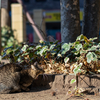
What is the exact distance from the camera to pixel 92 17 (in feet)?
10.3

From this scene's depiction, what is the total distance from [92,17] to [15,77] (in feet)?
5.82

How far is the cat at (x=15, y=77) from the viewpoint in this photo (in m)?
2.37

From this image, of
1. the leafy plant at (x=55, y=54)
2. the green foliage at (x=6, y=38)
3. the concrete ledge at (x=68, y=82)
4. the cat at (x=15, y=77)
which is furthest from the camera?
the green foliage at (x=6, y=38)

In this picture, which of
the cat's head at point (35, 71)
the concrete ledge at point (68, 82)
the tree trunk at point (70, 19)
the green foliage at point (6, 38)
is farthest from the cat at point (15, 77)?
the green foliage at point (6, 38)

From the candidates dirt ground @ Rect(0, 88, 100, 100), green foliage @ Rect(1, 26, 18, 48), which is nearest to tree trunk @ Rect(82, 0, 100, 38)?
dirt ground @ Rect(0, 88, 100, 100)

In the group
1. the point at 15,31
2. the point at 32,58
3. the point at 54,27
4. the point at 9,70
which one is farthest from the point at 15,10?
the point at 54,27

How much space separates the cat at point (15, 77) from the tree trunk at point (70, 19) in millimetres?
874

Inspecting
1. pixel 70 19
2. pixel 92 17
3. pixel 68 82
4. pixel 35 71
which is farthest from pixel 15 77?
pixel 92 17

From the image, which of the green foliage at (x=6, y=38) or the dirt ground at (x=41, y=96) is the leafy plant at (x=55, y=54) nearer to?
the dirt ground at (x=41, y=96)

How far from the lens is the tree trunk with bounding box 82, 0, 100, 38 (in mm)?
3113

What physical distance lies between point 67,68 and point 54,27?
1341 cm

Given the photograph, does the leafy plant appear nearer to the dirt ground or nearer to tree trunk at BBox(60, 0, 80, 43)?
tree trunk at BBox(60, 0, 80, 43)

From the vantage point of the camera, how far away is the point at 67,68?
111 inches

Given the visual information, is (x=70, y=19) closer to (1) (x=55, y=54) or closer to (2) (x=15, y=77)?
(1) (x=55, y=54)
